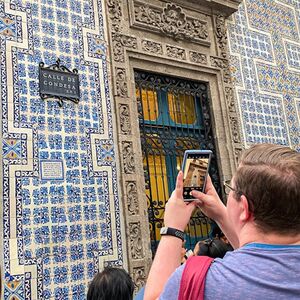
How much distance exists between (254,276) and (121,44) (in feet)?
14.9

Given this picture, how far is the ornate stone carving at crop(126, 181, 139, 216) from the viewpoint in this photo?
4.40 metres

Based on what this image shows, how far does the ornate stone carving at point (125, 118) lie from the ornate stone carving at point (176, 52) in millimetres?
1238

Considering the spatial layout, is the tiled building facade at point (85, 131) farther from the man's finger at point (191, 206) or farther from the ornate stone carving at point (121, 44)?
the man's finger at point (191, 206)

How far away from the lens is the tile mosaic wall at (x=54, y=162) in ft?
12.2

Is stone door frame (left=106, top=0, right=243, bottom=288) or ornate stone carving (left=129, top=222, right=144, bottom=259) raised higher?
stone door frame (left=106, top=0, right=243, bottom=288)

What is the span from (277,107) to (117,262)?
13.3ft

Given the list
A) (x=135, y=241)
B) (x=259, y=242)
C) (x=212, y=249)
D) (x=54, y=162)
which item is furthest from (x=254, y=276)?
(x=135, y=241)

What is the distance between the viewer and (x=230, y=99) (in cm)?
596

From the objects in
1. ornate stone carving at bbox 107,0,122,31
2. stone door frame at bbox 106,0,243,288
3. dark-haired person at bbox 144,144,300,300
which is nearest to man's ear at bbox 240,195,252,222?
dark-haired person at bbox 144,144,300,300

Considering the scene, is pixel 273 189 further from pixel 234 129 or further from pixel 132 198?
pixel 234 129

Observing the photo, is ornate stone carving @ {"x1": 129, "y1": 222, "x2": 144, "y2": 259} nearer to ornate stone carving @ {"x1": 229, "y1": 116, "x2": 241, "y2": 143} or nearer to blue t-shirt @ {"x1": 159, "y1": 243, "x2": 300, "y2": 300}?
ornate stone carving @ {"x1": 229, "y1": 116, "x2": 241, "y2": 143}

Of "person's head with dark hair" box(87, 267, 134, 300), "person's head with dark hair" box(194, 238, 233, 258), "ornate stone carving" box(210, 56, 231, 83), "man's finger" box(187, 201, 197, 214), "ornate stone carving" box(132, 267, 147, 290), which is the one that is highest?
"ornate stone carving" box(210, 56, 231, 83)

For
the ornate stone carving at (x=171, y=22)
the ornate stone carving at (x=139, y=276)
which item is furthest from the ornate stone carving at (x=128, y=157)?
the ornate stone carving at (x=171, y=22)

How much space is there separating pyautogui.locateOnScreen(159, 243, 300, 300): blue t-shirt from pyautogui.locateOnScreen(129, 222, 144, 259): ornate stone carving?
3397 millimetres
